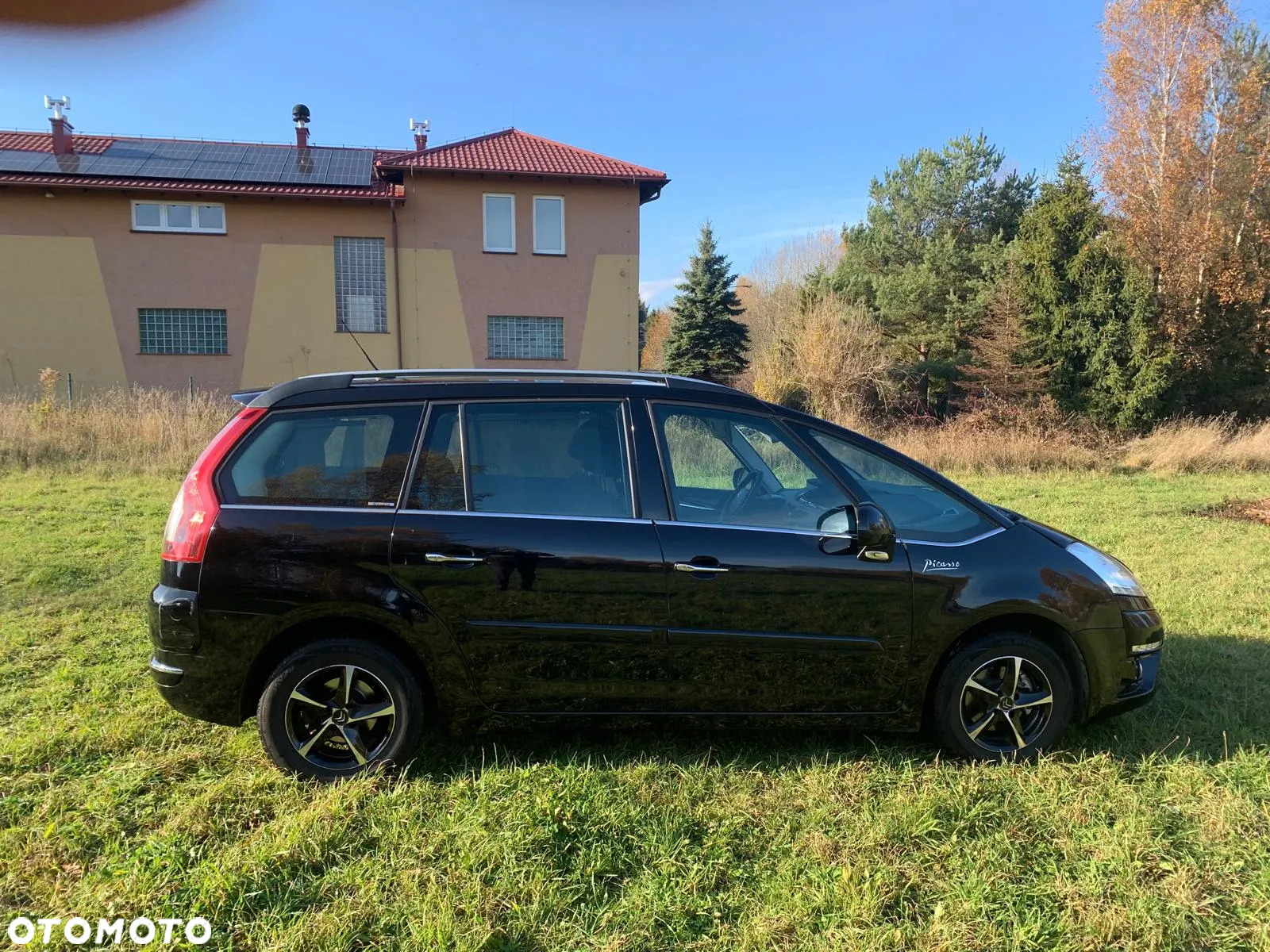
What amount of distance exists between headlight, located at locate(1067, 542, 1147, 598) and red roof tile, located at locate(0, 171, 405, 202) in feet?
76.7

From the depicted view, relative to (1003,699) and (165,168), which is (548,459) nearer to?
(1003,699)

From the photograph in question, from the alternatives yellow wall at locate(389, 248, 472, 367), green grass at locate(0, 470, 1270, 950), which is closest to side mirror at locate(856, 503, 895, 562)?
green grass at locate(0, 470, 1270, 950)

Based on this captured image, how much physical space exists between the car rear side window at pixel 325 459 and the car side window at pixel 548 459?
0.31m

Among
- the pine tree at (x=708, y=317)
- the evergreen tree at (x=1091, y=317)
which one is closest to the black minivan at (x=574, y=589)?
the evergreen tree at (x=1091, y=317)

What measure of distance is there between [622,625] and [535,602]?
1.25 feet

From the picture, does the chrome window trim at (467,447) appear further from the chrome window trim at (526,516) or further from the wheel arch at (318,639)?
the wheel arch at (318,639)

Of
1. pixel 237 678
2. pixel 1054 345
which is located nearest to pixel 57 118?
pixel 237 678

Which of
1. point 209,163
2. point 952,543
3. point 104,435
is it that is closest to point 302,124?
point 209,163

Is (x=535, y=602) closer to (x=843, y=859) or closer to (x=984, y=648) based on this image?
(x=843, y=859)

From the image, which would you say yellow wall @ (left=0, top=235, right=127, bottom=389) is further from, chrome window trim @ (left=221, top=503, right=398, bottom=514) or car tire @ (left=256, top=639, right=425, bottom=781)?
car tire @ (left=256, top=639, right=425, bottom=781)

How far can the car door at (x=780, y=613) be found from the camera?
3.23 meters

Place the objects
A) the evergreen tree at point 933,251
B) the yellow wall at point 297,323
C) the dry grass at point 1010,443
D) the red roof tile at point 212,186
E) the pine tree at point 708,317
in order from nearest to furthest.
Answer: the dry grass at point 1010,443 < the red roof tile at point 212,186 < the yellow wall at point 297,323 < the evergreen tree at point 933,251 < the pine tree at point 708,317

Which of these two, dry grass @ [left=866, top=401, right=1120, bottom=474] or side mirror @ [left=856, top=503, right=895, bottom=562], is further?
dry grass @ [left=866, top=401, right=1120, bottom=474]

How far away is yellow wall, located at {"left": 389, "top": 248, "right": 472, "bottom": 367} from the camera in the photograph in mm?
23797
